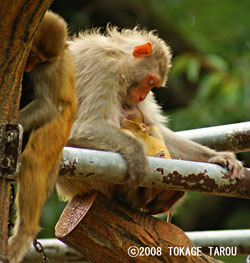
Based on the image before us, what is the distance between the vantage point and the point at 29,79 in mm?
3246

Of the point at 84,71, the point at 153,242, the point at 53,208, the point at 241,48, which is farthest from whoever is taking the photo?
the point at 241,48

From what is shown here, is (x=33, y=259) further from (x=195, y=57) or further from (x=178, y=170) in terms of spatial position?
(x=195, y=57)

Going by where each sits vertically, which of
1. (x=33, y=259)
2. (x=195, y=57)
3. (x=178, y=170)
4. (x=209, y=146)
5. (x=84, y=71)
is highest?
(x=195, y=57)

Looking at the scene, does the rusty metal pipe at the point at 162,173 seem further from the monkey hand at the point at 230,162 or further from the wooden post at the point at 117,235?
the wooden post at the point at 117,235

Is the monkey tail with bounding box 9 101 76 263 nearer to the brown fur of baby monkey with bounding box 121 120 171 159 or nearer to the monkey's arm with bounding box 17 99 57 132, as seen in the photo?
the monkey's arm with bounding box 17 99 57 132

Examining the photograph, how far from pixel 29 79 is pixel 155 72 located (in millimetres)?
1340

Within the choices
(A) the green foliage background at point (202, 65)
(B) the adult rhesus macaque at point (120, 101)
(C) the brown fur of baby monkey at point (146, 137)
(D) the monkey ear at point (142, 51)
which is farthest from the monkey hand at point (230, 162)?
(A) the green foliage background at point (202, 65)

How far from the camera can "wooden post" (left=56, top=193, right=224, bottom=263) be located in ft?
11.2

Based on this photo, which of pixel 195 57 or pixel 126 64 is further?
pixel 195 57

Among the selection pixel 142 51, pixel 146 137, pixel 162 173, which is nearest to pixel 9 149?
pixel 162 173

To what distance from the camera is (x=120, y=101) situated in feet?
13.8

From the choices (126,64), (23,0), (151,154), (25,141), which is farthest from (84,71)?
(23,0)

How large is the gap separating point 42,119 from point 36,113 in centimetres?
4

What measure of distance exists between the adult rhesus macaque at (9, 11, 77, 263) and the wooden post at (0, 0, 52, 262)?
64cm
